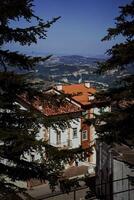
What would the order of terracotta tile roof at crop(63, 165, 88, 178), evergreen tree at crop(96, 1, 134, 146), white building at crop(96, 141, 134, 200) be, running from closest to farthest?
evergreen tree at crop(96, 1, 134, 146)
white building at crop(96, 141, 134, 200)
terracotta tile roof at crop(63, 165, 88, 178)

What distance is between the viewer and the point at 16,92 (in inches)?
498

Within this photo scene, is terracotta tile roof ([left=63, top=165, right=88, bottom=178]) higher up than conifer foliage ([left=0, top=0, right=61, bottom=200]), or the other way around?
conifer foliage ([left=0, top=0, right=61, bottom=200])

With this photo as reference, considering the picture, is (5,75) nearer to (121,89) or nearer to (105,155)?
(121,89)

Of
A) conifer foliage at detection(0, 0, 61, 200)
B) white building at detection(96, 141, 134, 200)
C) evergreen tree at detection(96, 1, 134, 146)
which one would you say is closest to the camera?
conifer foliage at detection(0, 0, 61, 200)

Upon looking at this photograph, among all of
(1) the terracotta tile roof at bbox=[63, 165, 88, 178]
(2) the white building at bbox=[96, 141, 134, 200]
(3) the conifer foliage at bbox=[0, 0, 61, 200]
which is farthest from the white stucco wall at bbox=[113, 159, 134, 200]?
(1) the terracotta tile roof at bbox=[63, 165, 88, 178]

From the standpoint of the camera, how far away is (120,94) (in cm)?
1503

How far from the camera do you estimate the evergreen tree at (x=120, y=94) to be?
15.1m

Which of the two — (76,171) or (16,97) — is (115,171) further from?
(76,171)

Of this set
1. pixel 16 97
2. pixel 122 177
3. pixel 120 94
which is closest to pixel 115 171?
pixel 122 177

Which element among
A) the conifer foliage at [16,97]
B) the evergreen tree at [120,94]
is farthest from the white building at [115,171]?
the conifer foliage at [16,97]

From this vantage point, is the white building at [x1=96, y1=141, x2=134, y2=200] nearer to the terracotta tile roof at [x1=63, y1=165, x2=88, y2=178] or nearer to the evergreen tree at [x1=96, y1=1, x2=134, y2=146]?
the evergreen tree at [x1=96, y1=1, x2=134, y2=146]

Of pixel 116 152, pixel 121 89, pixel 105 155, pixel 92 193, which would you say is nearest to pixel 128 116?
pixel 121 89

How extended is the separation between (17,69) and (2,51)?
→ 2.66ft

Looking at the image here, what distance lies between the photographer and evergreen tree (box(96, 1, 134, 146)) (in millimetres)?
15062
